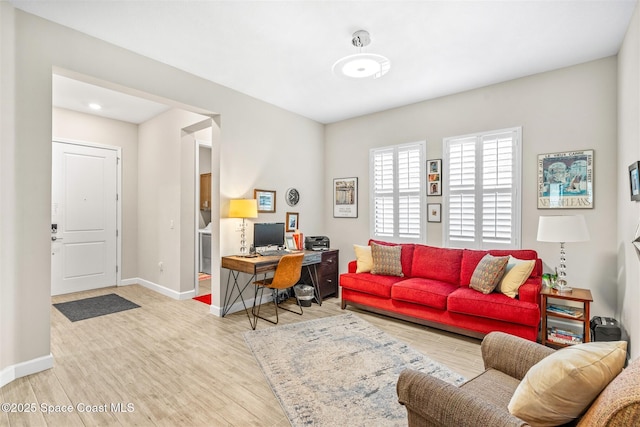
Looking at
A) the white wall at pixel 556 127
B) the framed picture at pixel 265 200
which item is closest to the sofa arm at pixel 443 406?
the white wall at pixel 556 127

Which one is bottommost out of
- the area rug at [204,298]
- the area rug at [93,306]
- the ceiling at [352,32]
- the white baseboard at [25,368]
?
the area rug at [204,298]

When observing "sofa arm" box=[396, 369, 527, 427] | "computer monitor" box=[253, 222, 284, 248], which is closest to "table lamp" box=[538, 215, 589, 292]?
"sofa arm" box=[396, 369, 527, 427]

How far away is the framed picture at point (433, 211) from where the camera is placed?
430cm

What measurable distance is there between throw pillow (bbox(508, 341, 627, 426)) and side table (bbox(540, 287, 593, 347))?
79.6 inches

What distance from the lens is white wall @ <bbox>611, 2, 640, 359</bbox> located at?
239 cm

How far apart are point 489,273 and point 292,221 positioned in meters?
2.87

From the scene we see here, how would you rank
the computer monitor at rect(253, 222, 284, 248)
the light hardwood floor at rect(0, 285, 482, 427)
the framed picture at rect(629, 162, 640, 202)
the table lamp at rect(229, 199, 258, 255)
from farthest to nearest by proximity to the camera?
the computer monitor at rect(253, 222, 284, 248), the table lamp at rect(229, 199, 258, 255), the framed picture at rect(629, 162, 640, 202), the light hardwood floor at rect(0, 285, 482, 427)

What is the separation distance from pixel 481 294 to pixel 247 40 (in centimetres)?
339

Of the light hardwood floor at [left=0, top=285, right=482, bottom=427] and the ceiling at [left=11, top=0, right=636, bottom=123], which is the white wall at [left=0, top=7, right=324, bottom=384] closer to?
the ceiling at [left=11, top=0, right=636, bottom=123]

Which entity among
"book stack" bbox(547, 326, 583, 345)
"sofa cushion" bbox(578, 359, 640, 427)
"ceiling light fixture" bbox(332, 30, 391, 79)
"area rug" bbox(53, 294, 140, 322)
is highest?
"ceiling light fixture" bbox(332, 30, 391, 79)

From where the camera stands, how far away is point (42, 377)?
2525 mm

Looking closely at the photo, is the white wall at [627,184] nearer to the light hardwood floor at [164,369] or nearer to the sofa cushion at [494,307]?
the sofa cushion at [494,307]

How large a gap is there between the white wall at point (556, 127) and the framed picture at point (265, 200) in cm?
206

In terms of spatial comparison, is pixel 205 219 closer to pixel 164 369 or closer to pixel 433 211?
pixel 164 369
